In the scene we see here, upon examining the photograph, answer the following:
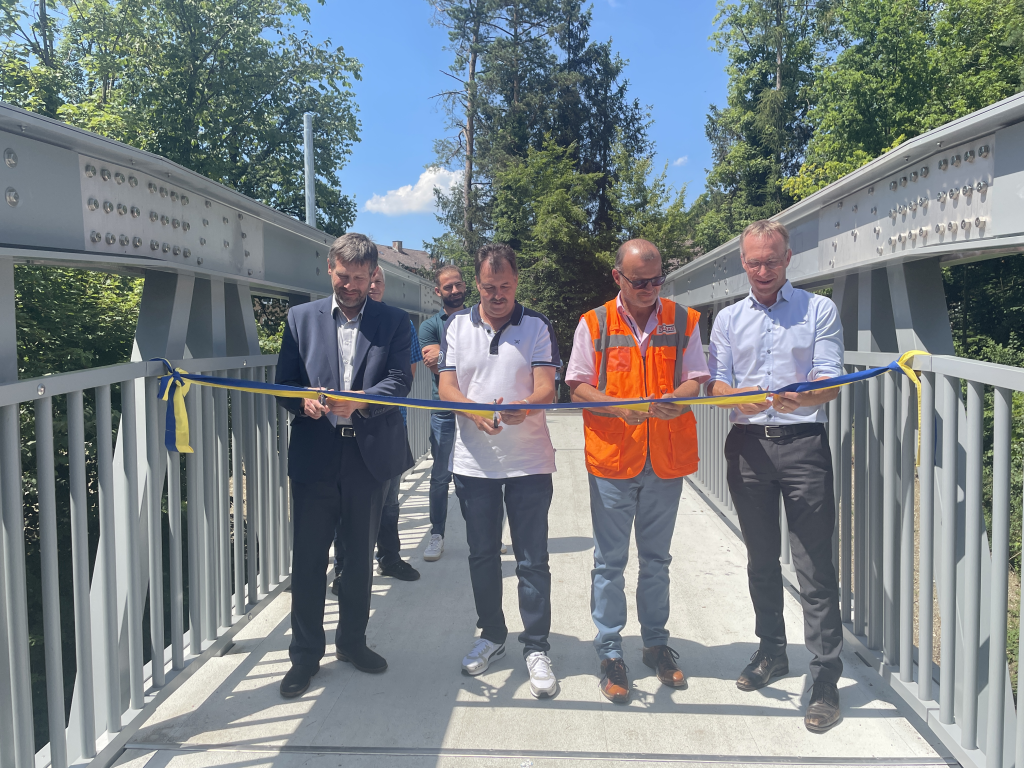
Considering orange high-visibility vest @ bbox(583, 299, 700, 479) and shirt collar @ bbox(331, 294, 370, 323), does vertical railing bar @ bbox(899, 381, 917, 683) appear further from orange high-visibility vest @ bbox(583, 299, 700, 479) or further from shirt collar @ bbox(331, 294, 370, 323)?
shirt collar @ bbox(331, 294, 370, 323)

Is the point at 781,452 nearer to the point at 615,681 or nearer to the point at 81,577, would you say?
the point at 615,681

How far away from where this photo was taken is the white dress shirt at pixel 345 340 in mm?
3357

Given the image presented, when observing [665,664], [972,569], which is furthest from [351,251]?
[972,569]

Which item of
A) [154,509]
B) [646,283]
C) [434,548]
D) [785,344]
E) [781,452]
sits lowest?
[434,548]

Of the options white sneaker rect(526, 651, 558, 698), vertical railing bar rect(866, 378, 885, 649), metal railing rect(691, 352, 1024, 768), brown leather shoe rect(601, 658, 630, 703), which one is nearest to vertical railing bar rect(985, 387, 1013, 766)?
metal railing rect(691, 352, 1024, 768)

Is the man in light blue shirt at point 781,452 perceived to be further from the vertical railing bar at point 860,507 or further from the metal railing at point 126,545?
the metal railing at point 126,545

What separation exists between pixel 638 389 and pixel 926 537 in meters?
1.20

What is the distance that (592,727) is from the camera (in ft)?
9.61

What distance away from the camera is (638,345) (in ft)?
10.7

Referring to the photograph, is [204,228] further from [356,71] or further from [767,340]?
[356,71]

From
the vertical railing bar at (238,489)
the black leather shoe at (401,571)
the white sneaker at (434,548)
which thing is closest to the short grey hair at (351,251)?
the vertical railing bar at (238,489)

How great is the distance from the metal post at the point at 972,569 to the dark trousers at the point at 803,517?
20.7 inches

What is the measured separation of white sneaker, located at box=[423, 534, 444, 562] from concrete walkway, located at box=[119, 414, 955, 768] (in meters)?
0.86

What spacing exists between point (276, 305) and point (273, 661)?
60.4ft
